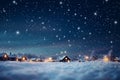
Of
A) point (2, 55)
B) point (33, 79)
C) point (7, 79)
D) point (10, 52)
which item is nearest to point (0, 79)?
point (7, 79)

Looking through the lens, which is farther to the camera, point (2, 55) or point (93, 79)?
point (2, 55)

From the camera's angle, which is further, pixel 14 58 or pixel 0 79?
pixel 14 58

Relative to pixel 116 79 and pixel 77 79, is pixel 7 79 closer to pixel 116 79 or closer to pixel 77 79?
pixel 77 79

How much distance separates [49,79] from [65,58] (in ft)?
244

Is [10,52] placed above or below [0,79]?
above

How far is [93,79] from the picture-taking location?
7.86 m

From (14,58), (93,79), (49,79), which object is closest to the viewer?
(49,79)

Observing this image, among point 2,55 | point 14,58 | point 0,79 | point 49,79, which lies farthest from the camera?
point 14,58

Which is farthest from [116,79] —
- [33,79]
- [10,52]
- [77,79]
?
[10,52]

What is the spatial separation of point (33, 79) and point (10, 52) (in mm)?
88142

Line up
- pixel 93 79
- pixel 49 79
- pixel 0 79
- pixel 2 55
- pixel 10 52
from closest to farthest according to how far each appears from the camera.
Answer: pixel 0 79, pixel 49 79, pixel 93 79, pixel 2 55, pixel 10 52

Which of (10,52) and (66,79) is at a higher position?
(10,52)

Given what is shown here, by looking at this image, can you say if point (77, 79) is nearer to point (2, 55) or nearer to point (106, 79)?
point (106, 79)

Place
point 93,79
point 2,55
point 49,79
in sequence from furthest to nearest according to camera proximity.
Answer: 1. point 2,55
2. point 93,79
3. point 49,79
